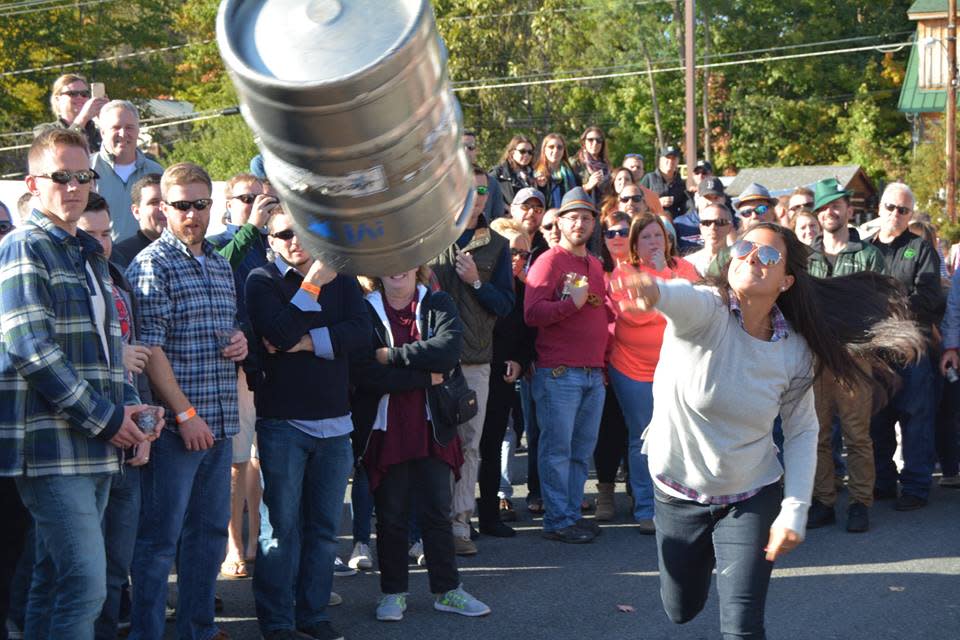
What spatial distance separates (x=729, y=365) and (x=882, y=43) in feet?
201

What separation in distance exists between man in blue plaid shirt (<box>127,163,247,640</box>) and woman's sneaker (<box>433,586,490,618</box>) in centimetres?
135

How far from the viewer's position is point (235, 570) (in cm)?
764

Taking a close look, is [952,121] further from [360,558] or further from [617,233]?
[360,558]

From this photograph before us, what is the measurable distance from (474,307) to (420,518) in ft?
5.85

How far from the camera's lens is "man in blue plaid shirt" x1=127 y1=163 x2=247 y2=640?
18.8 ft

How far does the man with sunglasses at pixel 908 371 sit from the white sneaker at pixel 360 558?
13.8 ft

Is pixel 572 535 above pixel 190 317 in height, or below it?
below

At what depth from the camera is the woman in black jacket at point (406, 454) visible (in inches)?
269

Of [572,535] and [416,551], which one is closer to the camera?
[416,551]

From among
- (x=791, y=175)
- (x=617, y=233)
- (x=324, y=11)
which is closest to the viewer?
(x=324, y=11)

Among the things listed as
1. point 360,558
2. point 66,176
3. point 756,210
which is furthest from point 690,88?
point 66,176

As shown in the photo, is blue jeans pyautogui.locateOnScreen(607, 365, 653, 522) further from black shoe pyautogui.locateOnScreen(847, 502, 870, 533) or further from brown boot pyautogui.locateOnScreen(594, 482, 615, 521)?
black shoe pyautogui.locateOnScreen(847, 502, 870, 533)

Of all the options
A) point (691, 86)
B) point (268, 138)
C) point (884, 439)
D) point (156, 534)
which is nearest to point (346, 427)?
point (156, 534)

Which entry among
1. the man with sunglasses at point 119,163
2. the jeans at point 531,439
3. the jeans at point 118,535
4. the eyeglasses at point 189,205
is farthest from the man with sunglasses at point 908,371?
the jeans at point 118,535
